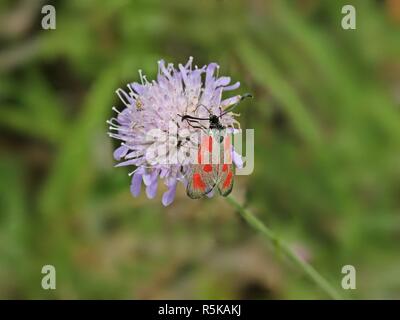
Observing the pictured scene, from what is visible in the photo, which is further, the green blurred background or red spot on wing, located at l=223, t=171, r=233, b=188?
the green blurred background

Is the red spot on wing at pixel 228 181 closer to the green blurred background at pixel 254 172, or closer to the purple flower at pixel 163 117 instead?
the purple flower at pixel 163 117

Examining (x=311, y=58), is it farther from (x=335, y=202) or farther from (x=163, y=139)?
(x=163, y=139)

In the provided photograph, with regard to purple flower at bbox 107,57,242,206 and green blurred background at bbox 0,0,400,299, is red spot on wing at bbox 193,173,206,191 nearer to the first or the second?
purple flower at bbox 107,57,242,206

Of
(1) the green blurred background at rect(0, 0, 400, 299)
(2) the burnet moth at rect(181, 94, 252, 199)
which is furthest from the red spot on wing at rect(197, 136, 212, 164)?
(1) the green blurred background at rect(0, 0, 400, 299)

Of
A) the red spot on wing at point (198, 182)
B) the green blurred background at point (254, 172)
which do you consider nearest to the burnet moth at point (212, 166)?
the red spot on wing at point (198, 182)

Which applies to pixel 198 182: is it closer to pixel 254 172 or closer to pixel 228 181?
pixel 228 181

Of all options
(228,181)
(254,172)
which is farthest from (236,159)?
(254,172)
